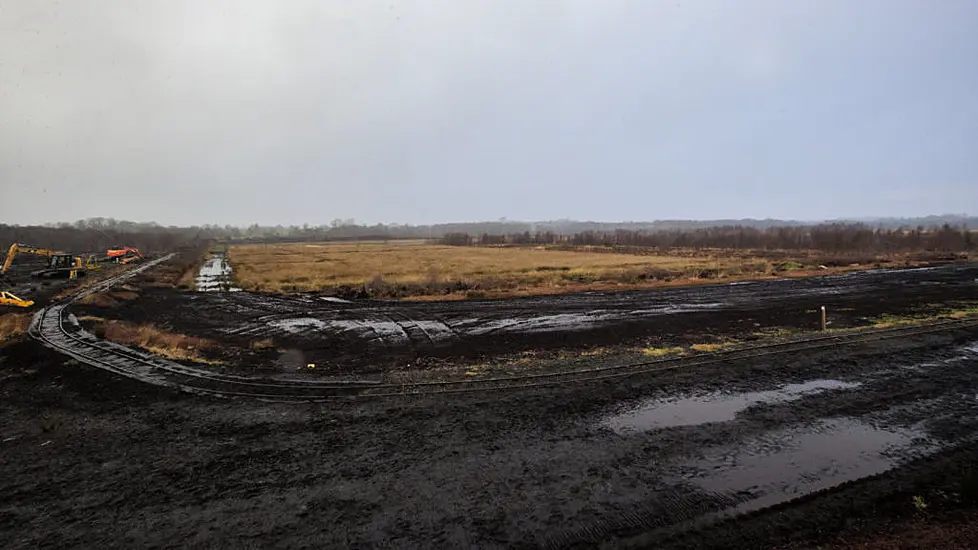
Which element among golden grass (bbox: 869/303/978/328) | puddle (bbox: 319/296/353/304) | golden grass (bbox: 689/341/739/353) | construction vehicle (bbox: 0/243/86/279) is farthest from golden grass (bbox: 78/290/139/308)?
golden grass (bbox: 869/303/978/328)

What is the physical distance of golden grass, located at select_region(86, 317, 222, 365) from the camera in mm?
13915

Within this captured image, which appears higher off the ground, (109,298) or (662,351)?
(109,298)

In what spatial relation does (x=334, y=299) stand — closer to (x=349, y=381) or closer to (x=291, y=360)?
(x=291, y=360)

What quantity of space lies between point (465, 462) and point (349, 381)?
4915 millimetres

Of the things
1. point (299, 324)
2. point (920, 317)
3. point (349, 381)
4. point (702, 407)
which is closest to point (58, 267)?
point (299, 324)

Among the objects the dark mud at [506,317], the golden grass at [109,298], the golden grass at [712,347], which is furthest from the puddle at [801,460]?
the golden grass at [109,298]

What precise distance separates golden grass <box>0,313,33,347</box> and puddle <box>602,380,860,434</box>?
752 inches

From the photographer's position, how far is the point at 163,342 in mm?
15461

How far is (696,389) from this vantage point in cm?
1016

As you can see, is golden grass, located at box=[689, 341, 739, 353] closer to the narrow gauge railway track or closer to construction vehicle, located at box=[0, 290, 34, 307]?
the narrow gauge railway track

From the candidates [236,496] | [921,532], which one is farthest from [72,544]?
[921,532]

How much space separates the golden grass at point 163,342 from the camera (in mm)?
13915

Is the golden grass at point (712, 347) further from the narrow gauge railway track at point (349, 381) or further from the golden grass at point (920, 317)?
the golden grass at point (920, 317)

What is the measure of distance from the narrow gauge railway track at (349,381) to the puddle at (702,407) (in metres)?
1.90
